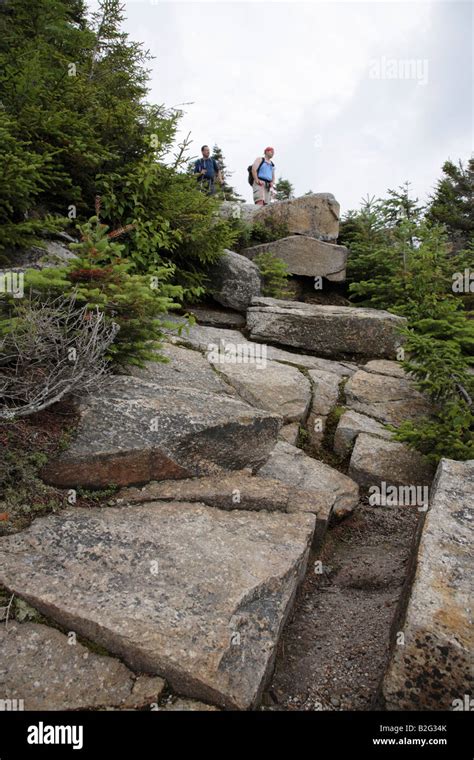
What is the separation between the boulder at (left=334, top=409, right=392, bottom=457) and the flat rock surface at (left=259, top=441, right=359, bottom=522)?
22.7 inches

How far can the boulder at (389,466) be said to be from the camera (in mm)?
6156

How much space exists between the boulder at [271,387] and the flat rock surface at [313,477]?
2.96 feet

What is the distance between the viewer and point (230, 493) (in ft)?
15.8

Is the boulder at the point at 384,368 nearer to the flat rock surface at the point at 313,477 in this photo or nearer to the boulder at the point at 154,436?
the flat rock surface at the point at 313,477

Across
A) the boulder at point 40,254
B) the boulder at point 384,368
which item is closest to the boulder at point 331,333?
the boulder at point 384,368

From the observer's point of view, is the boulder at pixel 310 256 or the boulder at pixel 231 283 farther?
the boulder at pixel 310 256

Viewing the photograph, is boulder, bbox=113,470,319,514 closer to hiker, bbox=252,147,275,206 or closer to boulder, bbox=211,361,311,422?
boulder, bbox=211,361,311,422

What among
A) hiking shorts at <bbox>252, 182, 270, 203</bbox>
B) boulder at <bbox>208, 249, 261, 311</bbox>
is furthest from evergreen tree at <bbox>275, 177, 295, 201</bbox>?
boulder at <bbox>208, 249, 261, 311</bbox>

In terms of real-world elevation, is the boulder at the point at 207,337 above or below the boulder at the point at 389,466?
above

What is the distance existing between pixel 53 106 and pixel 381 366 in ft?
23.0

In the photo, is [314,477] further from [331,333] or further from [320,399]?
[331,333]

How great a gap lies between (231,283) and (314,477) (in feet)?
19.4

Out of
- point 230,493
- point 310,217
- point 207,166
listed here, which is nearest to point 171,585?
point 230,493

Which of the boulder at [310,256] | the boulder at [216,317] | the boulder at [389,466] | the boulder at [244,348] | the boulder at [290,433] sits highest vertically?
the boulder at [310,256]
